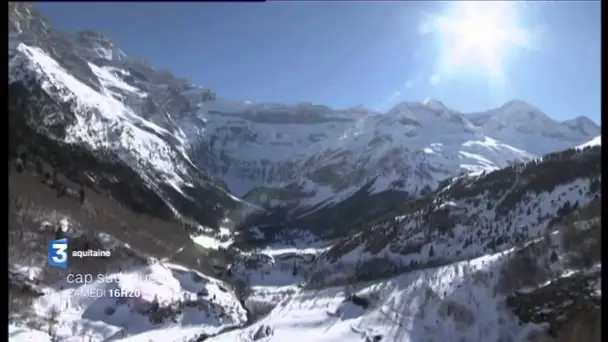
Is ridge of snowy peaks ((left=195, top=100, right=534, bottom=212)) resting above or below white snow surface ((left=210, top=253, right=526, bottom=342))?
above

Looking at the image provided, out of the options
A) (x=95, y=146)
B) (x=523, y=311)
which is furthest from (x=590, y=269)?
(x=95, y=146)

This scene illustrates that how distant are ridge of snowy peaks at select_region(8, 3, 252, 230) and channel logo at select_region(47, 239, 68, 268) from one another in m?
1.29

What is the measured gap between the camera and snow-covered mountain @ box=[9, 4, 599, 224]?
8.41 metres

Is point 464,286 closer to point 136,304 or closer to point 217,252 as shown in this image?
point 217,252

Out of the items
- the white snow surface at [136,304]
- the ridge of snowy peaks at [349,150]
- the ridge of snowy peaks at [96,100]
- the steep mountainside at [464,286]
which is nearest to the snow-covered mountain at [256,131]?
the ridge of snowy peaks at [96,100]

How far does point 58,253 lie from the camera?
4828 millimetres

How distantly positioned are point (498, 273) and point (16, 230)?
32.3 ft

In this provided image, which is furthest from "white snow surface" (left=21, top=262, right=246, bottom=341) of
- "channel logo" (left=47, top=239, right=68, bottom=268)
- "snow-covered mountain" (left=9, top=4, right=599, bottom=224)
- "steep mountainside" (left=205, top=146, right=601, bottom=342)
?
"snow-covered mountain" (left=9, top=4, right=599, bottom=224)

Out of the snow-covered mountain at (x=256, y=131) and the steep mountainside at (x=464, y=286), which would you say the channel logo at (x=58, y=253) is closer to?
the snow-covered mountain at (x=256, y=131)

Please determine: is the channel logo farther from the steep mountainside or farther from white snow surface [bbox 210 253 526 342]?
white snow surface [bbox 210 253 526 342]

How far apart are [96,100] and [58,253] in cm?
1357

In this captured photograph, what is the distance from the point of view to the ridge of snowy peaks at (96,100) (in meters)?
5.10

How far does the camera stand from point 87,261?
5.11 m
